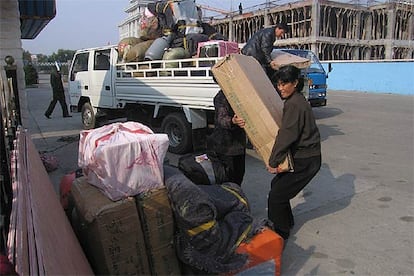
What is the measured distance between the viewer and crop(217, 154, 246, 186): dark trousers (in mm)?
3843

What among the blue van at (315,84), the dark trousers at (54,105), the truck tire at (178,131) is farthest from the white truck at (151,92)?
the blue van at (315,84)

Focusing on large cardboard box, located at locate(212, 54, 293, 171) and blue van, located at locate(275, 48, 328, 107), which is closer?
large cardboard box, located at locate(212, 54, 293, 171)

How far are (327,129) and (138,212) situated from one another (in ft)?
25.2

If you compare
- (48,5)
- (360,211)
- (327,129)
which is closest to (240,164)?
(360,211)

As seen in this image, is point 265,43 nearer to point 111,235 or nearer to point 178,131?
point 178,131

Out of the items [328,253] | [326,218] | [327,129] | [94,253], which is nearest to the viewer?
[94,253]

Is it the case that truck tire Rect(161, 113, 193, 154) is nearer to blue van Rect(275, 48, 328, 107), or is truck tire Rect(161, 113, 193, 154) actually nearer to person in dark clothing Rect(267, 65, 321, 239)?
person in dark clothing Rect(267, 65, 321, 239)

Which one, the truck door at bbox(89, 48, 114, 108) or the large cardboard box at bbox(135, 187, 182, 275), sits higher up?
the truck door at bbox(89, 48, 114, 108)

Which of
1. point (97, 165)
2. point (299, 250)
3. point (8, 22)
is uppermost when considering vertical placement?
point (8, 22)

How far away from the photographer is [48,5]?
21.3 ft

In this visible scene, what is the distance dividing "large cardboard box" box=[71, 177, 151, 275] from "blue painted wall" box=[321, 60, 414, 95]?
854 inches

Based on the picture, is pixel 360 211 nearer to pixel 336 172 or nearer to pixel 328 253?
pixel 328 253

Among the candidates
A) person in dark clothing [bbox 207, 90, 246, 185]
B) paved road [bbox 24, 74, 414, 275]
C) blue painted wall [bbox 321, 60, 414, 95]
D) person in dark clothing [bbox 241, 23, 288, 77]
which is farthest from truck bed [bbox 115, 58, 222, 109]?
Result: blue painted wall [bbox 321, 60, 414, 95]

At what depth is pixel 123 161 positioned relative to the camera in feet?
8.39
